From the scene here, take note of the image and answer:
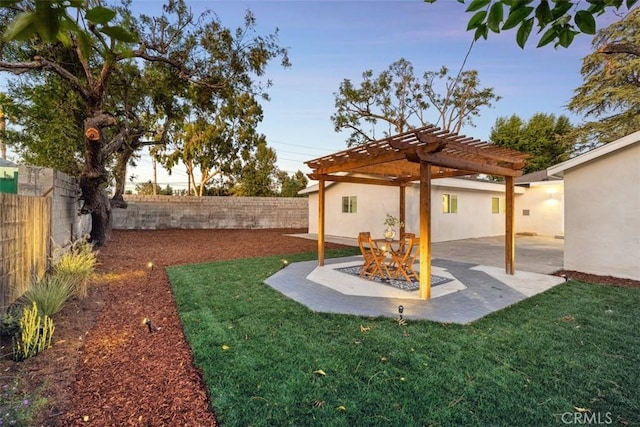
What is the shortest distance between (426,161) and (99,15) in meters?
4.96

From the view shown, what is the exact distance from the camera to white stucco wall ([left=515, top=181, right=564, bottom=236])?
15930mm

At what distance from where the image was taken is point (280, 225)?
19.7 m

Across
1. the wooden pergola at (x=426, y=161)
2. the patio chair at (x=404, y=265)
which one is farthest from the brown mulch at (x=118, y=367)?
the patio chair at (x=404, y=265)

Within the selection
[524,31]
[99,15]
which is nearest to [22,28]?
[99,15]

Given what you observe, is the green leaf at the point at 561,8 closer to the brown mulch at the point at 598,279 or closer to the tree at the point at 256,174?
the brown mulch at the point at 598,279

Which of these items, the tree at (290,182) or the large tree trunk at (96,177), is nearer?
the large tree trunk at (96,177)

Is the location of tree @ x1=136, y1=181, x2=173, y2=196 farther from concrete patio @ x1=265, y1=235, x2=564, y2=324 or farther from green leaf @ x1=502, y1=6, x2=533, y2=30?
green leaf @ x1=502, y1=6, x2=533, y2=30

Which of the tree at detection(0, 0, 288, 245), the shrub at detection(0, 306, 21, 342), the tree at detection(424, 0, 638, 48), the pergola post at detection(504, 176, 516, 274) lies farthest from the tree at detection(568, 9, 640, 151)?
the shrub at detection(0, 306, 21, 342)

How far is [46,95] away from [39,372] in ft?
32.5

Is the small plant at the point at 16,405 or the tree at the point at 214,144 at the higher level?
the tree at the point at 214,144

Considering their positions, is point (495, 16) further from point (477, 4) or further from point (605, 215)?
point (605, 215)

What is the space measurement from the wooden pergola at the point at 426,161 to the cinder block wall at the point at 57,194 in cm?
528

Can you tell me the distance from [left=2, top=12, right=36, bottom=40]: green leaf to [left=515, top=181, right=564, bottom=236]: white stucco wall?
1928 centimetres

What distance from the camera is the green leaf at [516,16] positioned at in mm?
1275
